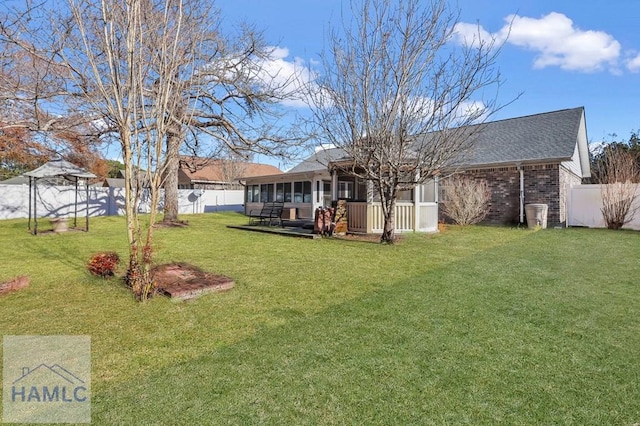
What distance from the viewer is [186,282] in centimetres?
493

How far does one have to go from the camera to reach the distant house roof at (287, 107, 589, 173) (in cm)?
1371

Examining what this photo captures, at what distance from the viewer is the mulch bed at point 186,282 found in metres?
4.48

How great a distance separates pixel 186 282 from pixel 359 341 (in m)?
2.94

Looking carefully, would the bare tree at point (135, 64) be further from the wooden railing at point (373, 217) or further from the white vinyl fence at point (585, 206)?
the white vinyl fence at point (585, 206)

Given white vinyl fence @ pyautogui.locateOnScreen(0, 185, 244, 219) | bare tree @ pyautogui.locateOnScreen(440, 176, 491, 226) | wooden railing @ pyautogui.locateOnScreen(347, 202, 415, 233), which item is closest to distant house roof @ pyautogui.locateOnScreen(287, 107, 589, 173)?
bare tree @ pyautogui.locateOnScreen(440, 176, 491, 226)

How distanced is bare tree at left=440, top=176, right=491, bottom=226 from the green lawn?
26.1 ft

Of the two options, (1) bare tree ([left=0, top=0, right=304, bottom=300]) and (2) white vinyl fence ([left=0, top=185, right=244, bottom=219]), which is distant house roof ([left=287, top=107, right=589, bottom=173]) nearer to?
(1) bare tree ([left=0, top=0, right=304, bottom=300])

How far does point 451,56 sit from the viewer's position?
8.29m

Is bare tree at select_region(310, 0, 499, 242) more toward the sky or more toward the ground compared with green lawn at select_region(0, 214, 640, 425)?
more toward the sky

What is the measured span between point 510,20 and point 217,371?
904 cm

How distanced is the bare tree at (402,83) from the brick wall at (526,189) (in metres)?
7.21

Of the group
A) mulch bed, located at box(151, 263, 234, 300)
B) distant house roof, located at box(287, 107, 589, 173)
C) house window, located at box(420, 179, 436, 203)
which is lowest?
mulch bed, located at box(151, 263, 234, 300)

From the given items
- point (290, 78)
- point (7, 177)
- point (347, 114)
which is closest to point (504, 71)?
point (347, 114)

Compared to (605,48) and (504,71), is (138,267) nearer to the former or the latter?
(504,71)
